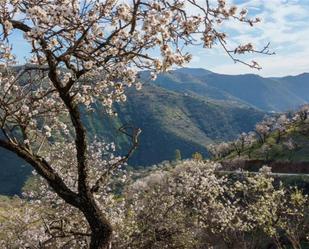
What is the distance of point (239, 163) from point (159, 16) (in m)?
152

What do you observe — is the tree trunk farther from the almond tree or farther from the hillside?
the hillside

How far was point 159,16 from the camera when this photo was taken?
7.57 m

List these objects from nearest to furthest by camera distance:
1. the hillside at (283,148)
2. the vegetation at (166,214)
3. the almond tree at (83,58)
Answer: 1. the almond tree at (83,58)
2. the vegetation at (166,214)
3. the hillside at (283,148)

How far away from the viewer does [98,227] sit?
→ 976 centimetres

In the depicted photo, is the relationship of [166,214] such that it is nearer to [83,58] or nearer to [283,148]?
[83,58]

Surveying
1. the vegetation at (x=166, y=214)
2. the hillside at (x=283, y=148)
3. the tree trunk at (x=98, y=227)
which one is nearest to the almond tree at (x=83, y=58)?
the tree trunk at (x=98, y=227)

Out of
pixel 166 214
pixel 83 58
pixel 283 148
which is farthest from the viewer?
pixel 283 148

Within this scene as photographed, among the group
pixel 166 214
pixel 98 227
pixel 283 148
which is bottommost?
pixel 166 214

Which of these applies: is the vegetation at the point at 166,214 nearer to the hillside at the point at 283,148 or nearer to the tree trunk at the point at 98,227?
the tree trunk at the point at 98,227

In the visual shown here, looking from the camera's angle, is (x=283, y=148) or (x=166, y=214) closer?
(x=166, y=214)

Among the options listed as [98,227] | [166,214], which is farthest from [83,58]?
[166,214]

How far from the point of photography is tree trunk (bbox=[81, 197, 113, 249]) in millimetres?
9680

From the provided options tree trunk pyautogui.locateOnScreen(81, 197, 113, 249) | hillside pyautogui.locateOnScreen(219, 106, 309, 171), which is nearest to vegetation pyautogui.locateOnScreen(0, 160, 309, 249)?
tree trunk pyautogui.locateOnScreen(81, 197, 113, 249)

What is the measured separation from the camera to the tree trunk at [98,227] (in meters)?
9.68
